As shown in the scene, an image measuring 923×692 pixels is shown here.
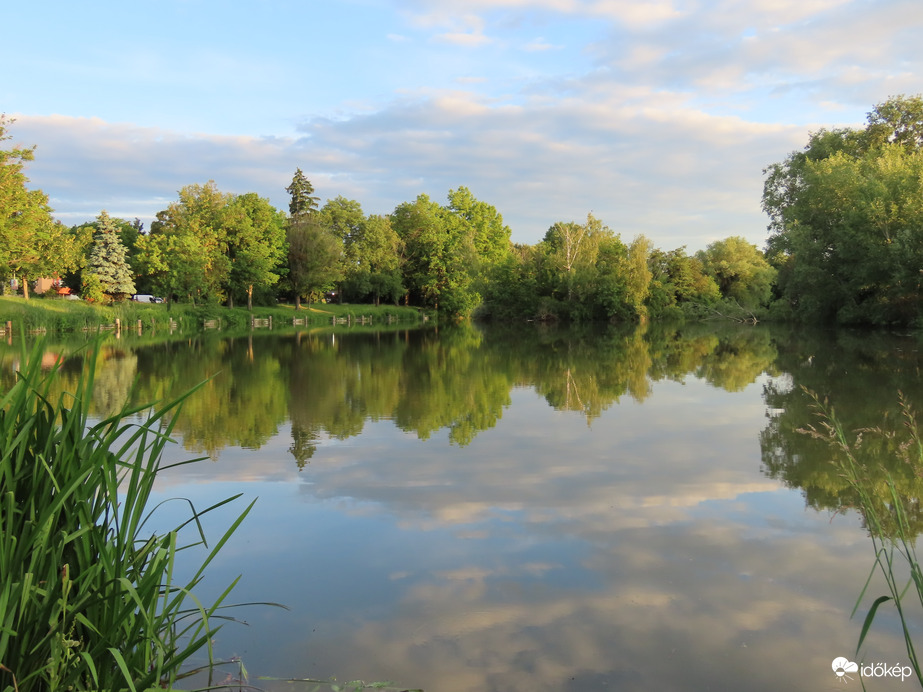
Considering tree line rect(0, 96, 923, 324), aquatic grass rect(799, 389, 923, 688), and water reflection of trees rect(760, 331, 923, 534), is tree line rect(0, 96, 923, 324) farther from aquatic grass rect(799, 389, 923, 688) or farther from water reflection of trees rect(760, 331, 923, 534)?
aquatic grass rect(799, 389, 923, 688)

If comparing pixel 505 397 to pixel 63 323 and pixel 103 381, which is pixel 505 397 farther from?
pixel 63 323

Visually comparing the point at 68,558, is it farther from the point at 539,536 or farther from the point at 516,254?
the point at 516,254

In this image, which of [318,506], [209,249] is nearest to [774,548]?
[318,506]

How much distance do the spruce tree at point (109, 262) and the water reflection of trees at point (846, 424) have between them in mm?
39036

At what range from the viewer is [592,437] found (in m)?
9.25

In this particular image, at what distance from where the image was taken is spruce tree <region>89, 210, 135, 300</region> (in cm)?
4422

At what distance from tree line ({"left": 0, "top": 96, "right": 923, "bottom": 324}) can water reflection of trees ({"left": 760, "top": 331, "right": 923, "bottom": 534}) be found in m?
15.5

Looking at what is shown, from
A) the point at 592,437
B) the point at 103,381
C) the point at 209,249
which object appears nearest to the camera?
the point at 592,437

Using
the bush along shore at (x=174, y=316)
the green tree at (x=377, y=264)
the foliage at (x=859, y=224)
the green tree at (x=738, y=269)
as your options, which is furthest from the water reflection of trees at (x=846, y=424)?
the green tree at (x=377, y=264)

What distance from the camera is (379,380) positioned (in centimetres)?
1548

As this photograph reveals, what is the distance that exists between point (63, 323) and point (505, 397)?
88.6 ft

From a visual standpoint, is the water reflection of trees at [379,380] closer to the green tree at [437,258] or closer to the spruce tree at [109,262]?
the spruce tree at [109,262]

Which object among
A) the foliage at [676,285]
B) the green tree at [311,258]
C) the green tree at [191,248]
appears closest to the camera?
the green tree at [191,248]

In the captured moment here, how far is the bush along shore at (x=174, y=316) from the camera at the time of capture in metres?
32.8
